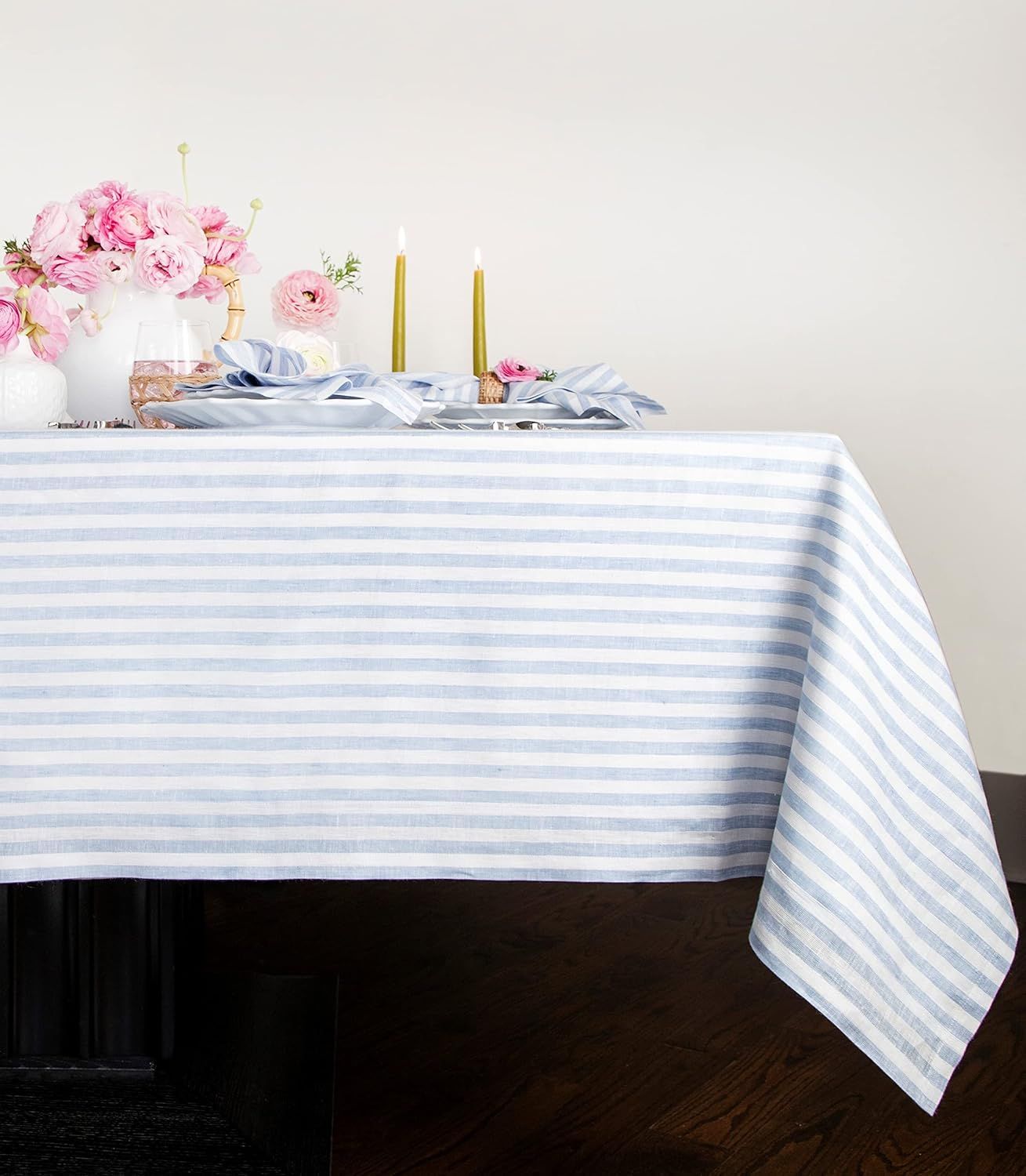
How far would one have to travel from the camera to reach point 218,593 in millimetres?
724

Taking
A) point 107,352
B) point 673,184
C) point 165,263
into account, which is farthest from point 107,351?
point 673,184

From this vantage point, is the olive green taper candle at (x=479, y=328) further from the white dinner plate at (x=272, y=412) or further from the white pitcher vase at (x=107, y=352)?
the white dinner plate at (x=272, y=412)

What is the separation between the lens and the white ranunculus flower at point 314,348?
4.43 feet

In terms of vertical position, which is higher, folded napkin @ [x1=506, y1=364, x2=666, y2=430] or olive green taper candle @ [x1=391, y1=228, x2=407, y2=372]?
olive green taper candle @ [x1=391, y1=228, x2=407, y2=372]

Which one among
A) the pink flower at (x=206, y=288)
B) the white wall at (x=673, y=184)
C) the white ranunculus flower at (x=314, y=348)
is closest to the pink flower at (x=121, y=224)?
the pink flower at (x=206, y=288)

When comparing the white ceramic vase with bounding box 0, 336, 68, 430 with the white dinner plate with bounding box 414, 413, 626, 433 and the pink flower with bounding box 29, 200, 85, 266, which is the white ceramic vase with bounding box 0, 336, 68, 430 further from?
the white dinner plate with bounding box 414, 413, 626, 433

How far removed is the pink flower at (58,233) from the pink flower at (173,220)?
0.07 m

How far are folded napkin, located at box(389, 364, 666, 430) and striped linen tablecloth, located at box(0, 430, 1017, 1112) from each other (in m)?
0.41

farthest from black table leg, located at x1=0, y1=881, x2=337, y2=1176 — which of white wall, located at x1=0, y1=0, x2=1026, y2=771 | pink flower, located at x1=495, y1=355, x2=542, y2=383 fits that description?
white wall, located at x1=0, y1=0, x2=1026, y2=771

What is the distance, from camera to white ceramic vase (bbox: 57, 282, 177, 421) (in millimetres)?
1187

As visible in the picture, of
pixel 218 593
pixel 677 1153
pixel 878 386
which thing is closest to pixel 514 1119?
pixel 677 1153

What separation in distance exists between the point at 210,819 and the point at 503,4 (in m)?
2.01

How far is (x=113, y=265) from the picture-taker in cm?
117

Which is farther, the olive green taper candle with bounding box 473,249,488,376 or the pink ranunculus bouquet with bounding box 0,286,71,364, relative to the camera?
the olive green taper candle with bounding box 473,249,488,376
